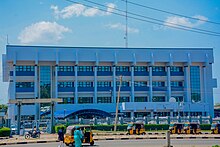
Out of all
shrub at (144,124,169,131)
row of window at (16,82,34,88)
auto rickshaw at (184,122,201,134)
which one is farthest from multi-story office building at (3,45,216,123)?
auto rickshaw at (184,122,201,134)

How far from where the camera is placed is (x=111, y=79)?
235 feet

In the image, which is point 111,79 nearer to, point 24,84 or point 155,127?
point 24,84

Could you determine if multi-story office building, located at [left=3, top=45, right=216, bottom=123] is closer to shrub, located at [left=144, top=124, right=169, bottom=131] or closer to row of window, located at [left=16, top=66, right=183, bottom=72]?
row of window, located at [left=16, top=66, right=183, bottom=72]

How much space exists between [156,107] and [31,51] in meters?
26.2

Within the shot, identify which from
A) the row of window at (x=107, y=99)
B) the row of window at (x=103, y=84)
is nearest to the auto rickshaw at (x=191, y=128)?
the row of window at (x=107, y=99)

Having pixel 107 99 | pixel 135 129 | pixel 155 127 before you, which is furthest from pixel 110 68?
pixel 135 129

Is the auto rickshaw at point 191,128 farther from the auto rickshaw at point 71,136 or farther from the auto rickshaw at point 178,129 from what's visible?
the auto rickshaw at point 71,136

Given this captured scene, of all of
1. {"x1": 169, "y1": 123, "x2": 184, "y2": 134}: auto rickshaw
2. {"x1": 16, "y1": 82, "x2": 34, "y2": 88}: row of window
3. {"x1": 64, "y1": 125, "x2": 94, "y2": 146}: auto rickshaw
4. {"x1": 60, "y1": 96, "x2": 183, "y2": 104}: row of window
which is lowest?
{"x1": 169, "y1": 123, "x2": 184, "y2": 134}: auto rickshaw

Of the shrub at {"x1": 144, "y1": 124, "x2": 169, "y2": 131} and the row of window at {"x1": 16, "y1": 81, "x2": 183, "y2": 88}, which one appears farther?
the row of window at {"x1": 16, "y1": 81, "x2": 183, "y2": 88}

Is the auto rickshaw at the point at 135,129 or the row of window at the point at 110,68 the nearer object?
the auto rickshaw at the point at 135,129

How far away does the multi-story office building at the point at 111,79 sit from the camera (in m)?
67.0

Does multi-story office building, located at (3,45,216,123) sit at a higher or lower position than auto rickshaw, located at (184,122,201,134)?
higher

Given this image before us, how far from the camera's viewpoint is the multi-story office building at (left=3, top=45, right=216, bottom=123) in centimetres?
6700

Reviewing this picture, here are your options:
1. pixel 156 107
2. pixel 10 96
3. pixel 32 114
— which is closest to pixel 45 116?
pixel 32 114
